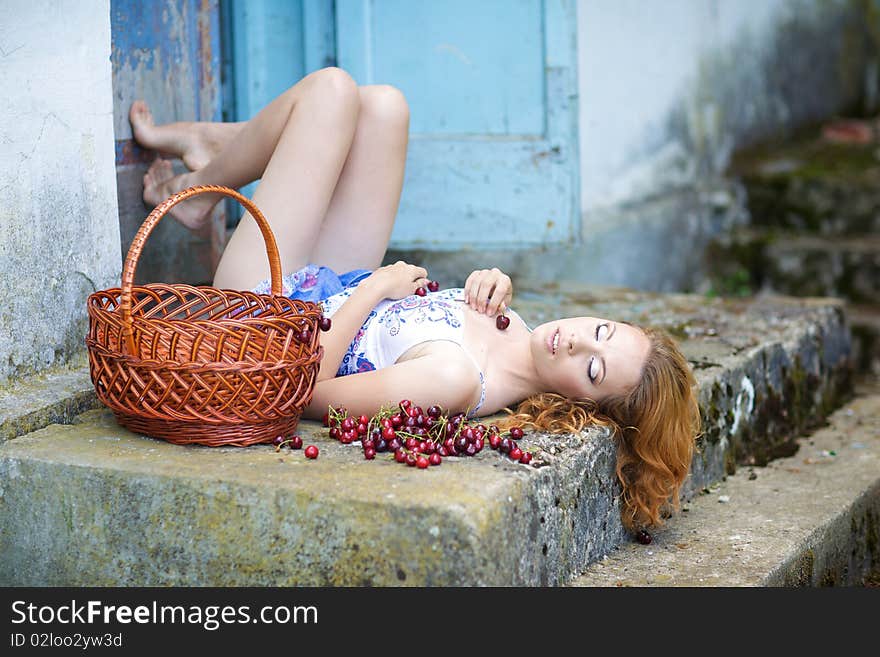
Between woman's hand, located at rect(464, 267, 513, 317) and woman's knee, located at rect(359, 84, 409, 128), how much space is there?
0.59m

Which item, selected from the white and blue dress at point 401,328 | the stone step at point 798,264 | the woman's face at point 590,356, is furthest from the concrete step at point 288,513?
the stone step at point 798,264

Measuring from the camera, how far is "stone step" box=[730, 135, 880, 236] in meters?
5.73

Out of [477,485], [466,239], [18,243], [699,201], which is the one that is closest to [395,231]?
[466,239]

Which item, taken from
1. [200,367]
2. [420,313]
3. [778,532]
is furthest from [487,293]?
[778,532]

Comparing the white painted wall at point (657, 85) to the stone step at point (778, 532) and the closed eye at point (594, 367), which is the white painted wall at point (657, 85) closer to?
the stone step at point (778, 532)

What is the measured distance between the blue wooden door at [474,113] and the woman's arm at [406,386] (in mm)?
1337

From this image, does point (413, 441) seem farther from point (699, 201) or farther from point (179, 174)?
point (699, 201)

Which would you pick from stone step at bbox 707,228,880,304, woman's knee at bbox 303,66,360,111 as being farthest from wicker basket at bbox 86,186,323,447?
stone step at bbox 707,228,880,304

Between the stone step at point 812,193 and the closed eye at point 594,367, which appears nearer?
the closed eye at point 594,367

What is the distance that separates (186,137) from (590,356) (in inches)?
58.9

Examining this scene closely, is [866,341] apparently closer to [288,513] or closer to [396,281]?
[396,281]

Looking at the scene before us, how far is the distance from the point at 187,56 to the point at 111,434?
167cm

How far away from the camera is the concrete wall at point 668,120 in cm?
482

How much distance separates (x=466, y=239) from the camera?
3969 millimetres
